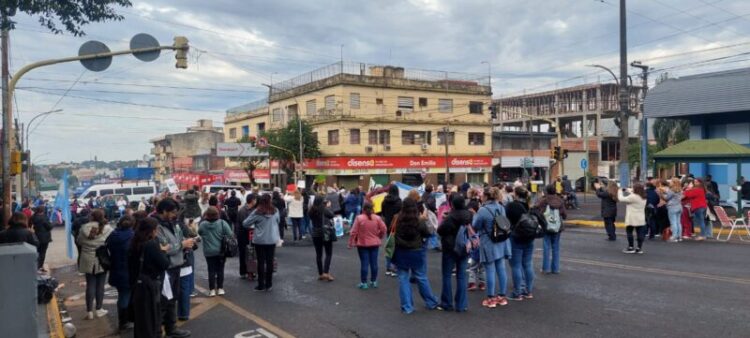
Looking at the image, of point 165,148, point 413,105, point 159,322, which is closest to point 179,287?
point 159,322

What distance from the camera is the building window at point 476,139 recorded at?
5231 centimetres

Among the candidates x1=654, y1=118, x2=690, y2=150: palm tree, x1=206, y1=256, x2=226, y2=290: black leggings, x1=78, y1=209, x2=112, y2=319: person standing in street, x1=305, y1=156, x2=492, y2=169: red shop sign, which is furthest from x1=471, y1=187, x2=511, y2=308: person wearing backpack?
x1=654, y1=118, x2=690, y2=150: palm tree

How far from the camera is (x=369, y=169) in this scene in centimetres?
4625

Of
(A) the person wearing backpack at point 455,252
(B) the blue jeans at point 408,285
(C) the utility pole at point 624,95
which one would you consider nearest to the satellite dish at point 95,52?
(B) the blue jeans at point 408,285

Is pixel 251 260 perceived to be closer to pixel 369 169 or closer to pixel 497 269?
pixel 497 269

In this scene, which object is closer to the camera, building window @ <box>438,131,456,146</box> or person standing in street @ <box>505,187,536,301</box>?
person standing in street @ <box>505,187,536,301</box>

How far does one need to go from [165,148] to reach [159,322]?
9784 centimetres

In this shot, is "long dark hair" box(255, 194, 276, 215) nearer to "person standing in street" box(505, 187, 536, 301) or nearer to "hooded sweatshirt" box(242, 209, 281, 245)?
"hooded sweatshirt" box(242, 209, 281, 245)

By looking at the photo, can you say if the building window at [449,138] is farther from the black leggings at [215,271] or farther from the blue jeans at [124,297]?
the blue jeans at [124,297]

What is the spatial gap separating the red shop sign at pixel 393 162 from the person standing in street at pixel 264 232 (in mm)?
35480

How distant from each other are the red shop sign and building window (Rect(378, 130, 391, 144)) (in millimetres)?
1450

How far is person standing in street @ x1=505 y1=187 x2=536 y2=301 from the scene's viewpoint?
8445 millimetres

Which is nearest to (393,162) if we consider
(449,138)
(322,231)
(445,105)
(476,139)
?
(449,138)

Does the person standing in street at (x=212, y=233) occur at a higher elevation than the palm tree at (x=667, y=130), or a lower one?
lower
